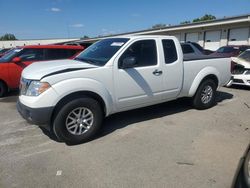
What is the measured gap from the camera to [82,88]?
162 inches

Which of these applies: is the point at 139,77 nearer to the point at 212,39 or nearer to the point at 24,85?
the point at 24,85

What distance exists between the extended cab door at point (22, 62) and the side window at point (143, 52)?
15.3 feet

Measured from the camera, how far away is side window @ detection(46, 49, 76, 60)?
845cm

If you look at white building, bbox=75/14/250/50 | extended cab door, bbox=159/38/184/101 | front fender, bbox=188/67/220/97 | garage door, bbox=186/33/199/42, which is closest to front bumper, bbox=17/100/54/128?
extended cab door, bbox=159/38/184/101

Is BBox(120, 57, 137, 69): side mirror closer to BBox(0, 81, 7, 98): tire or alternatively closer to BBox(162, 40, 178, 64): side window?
BBox(162, 40, 178, 64): side window

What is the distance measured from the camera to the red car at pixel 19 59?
7961 mm

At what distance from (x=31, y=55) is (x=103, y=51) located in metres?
4.34

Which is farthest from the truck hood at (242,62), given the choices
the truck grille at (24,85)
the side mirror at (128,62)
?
the truck grille at (24,85)

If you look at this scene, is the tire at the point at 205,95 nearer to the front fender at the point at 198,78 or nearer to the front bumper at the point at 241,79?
the front fender at the point at 198,78

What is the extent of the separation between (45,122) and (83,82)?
0.90m

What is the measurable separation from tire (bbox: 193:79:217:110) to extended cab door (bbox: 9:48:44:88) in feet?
17.6

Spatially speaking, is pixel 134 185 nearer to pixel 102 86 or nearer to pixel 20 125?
pixel 102 86

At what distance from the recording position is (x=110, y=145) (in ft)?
13.8

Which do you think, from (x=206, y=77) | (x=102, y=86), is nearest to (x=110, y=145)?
(x=102, y=86)
